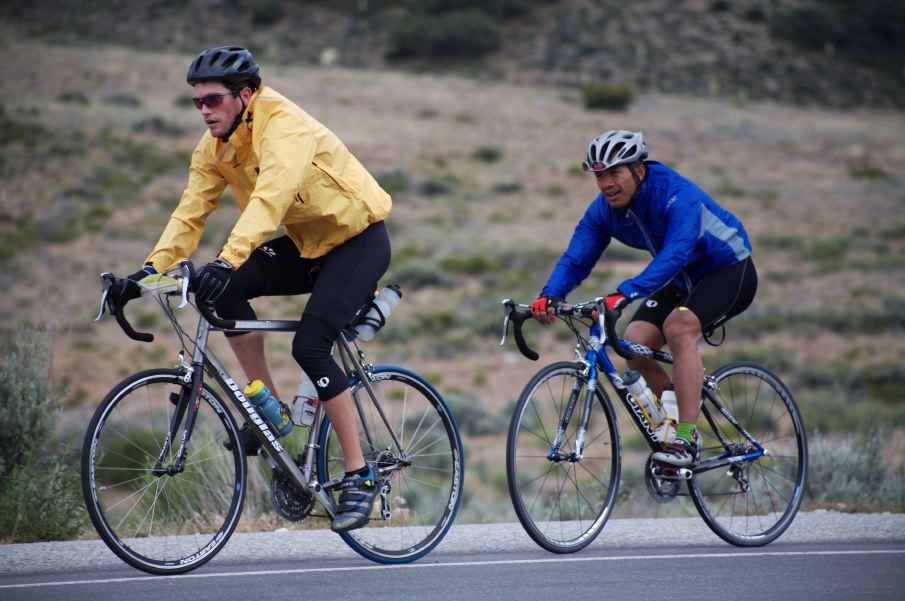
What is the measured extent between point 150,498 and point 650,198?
3278mm

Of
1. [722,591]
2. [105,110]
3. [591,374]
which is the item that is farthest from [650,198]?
[105,110]

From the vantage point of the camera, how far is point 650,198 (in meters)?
5.98

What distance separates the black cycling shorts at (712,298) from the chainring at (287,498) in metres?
2.29

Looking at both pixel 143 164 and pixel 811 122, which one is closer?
pixel 143 164

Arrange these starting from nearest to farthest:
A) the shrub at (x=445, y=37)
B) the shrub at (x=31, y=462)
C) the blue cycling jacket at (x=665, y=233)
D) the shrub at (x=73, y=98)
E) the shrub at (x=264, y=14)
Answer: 1. the blue cycling jacket at (x=665, y=233)
2. the shrub at (x=31, y=462)
3. the shrub at (x=73, y=98)
4. the shrub at (x=445, y=37)
5. the shrub at (x=264, y=14)

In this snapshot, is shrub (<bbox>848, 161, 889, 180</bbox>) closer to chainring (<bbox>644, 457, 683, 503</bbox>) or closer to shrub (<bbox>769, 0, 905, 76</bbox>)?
shrub (<bbox>769, 0, 905, 76</bbox>)

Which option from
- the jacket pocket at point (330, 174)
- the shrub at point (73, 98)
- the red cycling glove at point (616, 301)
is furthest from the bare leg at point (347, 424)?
the shrub at point (73, 98)

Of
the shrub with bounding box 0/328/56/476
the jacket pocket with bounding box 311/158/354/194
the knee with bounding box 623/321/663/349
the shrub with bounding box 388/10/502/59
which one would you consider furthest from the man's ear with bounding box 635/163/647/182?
the shrub with bounding box 388/10/502/59

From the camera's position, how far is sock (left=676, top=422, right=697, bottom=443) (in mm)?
6004

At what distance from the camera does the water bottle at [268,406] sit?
17.0 ft

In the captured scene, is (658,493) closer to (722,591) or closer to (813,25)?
(722,591)

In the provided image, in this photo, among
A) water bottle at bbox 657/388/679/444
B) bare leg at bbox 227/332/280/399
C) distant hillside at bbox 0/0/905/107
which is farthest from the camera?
distant hillside at bbox 0/0/905/107

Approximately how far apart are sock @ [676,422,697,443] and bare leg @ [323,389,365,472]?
6.14ft

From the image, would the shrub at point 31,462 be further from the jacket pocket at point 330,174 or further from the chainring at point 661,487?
the chainring at point 661,487
